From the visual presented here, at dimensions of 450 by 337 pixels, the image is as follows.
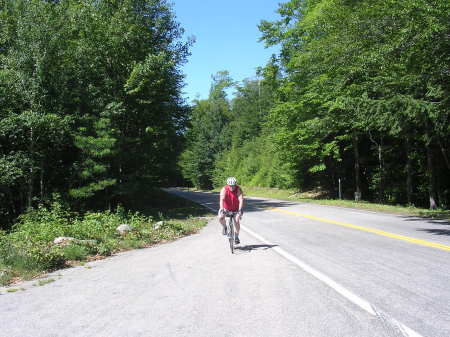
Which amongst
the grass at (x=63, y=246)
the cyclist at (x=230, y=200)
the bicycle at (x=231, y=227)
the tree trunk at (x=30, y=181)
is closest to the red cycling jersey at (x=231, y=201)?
the cyclist at (x=230, y=200)

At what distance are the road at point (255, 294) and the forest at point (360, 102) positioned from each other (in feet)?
20.8

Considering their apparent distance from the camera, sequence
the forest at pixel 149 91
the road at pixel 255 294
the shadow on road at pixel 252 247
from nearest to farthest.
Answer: the road at pixel 255 294, the shadow on road at pixel 252 247, the forest at pixel 149 91

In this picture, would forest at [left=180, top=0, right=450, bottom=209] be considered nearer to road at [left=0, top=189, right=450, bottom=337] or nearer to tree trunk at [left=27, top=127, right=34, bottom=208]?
road at [left=0, top=189, right=450, bottom=337]

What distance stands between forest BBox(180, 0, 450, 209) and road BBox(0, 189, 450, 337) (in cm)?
634

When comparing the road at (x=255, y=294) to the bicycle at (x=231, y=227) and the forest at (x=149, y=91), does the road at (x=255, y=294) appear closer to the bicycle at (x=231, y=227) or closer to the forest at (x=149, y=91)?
the bicycle at (x=231, y=227)

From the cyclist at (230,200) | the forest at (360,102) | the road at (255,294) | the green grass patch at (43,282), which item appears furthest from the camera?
the forest at (360,102)

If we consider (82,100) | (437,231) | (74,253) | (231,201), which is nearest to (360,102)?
(437,231)

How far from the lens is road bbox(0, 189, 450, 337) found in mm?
4180

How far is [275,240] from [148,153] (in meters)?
12.7

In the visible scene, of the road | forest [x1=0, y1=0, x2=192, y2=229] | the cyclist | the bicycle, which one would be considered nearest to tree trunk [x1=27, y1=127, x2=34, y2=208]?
forest [x1=0, y1=0, x2=192, y2=229]

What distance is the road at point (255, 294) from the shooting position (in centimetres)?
418

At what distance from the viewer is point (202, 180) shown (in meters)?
73.9

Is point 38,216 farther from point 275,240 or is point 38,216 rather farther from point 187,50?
point 187,50

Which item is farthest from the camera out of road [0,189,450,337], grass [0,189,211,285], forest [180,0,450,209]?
forest [180,0,450,209]
